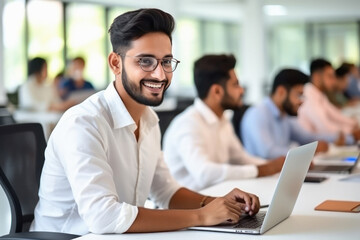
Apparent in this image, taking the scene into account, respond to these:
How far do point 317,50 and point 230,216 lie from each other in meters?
17.8

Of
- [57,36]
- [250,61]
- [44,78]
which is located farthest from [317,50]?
[44,78]

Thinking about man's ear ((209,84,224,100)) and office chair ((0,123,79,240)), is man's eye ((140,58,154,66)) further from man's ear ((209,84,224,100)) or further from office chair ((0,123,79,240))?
man's ear ((209,84,224,100))

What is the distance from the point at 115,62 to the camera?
7.01 ft

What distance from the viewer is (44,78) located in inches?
346

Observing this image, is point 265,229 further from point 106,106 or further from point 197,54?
point 197,54

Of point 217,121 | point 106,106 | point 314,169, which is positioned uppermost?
point 106,106

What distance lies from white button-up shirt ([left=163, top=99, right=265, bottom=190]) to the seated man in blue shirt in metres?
0.43

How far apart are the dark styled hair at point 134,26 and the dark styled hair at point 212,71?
136 centimetres

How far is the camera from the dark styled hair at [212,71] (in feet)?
11.4

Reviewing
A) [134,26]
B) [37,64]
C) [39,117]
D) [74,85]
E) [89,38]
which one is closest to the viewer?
[134,26]

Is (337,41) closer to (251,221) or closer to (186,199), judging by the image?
(186,199)

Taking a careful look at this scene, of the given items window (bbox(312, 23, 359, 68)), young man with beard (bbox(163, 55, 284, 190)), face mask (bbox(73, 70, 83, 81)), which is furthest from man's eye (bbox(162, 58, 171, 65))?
window (bbox(312, 23, 359, 68))

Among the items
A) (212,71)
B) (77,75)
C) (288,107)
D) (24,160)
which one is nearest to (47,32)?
(77,75)

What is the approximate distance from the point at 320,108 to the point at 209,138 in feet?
8.61
